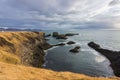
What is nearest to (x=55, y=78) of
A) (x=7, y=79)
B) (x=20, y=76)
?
(x=20, y=76)

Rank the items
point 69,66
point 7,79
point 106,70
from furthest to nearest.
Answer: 1. point 69,66
2. point 106,70
3. point 7,79

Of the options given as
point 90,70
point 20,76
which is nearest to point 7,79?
point 20,76

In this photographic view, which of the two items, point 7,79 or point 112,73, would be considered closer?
point 7,79

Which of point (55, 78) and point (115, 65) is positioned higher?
point (55, 78)

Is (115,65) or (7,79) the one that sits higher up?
(7,79)

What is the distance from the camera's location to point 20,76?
20953mm

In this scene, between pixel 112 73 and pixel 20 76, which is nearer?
pixel 20 76

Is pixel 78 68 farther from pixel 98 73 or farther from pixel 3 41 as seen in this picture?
pixel 3 41

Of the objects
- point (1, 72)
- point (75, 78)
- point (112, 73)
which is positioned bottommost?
point (112, 73)

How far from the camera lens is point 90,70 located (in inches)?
2226

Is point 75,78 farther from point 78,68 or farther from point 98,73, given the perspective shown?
point 78,68

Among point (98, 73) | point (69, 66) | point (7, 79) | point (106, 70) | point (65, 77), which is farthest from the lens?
point (69, 66)

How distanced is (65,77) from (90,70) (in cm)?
3521

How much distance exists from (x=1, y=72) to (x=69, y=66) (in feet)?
138
